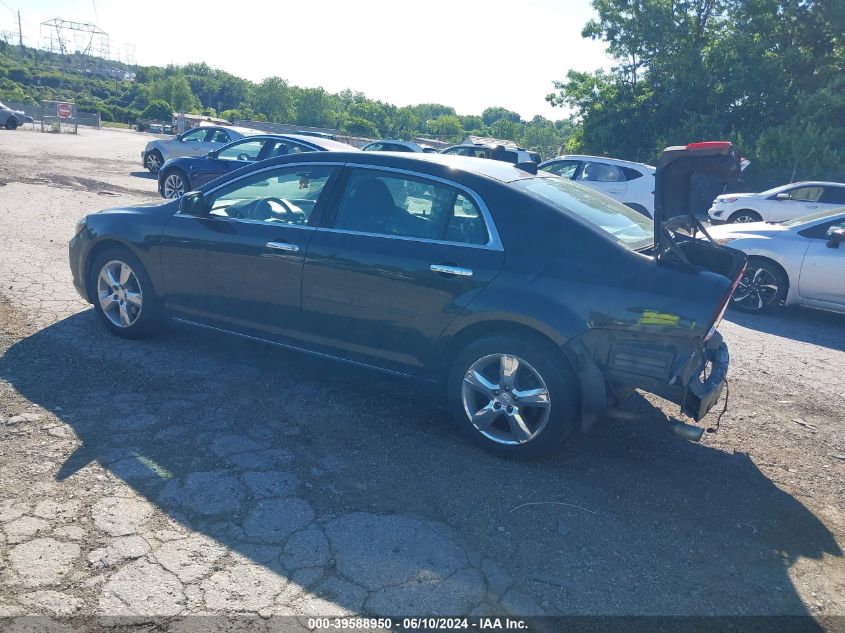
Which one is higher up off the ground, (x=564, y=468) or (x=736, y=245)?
(x=736, y=245)

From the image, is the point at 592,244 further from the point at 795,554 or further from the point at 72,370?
the point at 72,370

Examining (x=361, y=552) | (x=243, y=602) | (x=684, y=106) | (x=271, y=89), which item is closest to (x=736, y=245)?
(x=361, y=552)

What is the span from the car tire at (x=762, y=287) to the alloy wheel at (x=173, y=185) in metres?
10.4

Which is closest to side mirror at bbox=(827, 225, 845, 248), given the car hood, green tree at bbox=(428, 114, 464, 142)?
the car hood

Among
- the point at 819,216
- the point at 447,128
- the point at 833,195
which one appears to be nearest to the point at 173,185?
the point at 819,216

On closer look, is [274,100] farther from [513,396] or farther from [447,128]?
[513,396]

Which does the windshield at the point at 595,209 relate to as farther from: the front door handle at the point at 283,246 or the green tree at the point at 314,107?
the green tree at the point at 314,107

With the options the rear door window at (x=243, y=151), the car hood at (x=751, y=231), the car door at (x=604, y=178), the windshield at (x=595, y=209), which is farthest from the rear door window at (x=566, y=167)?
the windshield at (x=595, y=209)

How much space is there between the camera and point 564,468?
411cm

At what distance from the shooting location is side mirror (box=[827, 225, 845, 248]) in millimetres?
7824

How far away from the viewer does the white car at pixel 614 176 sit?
558 inches

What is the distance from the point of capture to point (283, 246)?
4.72 metres

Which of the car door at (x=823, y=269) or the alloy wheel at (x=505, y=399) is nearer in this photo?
the alloy wheel at (x=505, y=399)

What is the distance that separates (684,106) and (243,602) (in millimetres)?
28725
